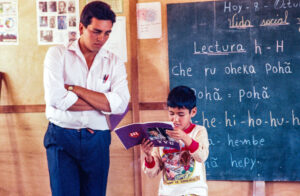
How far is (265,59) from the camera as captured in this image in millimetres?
2838

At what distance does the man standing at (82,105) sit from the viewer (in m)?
1.98

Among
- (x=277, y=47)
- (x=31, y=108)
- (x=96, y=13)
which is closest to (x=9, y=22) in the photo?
(x=31, y=108)

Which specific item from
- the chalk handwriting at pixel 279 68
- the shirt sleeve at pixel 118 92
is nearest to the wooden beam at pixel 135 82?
the shirt sleeve at pixel 118 92

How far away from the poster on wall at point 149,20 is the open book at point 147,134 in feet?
4.26

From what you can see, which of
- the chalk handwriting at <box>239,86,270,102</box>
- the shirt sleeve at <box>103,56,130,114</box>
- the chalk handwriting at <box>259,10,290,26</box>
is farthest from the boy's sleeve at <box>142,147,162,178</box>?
the chalk handwriting at <box>259,10,290,26</box>

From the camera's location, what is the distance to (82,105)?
2.03m

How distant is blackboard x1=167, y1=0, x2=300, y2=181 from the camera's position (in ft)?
9.22

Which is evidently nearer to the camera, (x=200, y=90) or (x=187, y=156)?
(x=187, y=156)

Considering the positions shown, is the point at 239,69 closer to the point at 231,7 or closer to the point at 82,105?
the point at 231,7

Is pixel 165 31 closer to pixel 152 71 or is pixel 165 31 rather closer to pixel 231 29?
pixel 152 71

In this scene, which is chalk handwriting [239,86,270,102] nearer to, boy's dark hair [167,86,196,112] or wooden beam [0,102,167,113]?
wooden beam [0,102,167,113]

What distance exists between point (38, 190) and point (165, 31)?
1.81m

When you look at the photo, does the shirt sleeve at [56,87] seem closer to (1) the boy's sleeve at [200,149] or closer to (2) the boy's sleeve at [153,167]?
(2) the boy's sleeve at [153,167]

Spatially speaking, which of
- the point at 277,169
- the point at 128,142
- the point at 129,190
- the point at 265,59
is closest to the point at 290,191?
the point at 277,169
